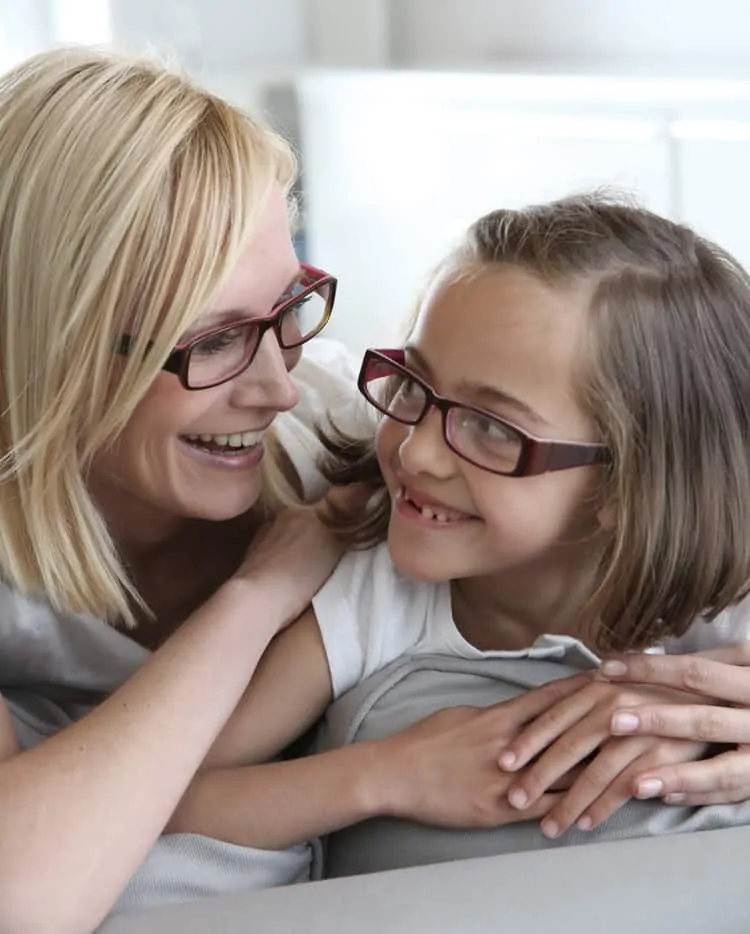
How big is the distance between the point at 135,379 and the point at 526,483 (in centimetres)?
36

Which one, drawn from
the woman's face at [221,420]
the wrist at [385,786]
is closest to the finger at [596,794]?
the wrist at [385,786]

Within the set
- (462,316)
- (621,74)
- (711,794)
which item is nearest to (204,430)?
(462,316)

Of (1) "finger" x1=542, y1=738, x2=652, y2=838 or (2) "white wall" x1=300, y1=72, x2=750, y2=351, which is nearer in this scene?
(1) "finger" x1=542, y1=738, x2=652, y2=838

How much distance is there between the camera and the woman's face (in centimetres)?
134

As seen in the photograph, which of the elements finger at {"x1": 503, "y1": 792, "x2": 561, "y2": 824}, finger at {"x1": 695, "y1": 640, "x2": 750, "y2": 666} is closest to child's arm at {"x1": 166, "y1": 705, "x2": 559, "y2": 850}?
finger at {"x1": 503, "y1": 792, "x2": 561, "y2": 824}

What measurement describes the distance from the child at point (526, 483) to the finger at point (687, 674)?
0.07ft

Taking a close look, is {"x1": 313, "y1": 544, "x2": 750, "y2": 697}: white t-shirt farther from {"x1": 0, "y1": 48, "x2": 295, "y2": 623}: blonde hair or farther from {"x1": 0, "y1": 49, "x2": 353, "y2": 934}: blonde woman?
{"x1": 0, "y1": 48, "x2": 295, "y2": 623}: blonde hair

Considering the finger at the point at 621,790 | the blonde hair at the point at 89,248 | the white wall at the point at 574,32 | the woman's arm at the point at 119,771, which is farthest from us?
the white wall at the point at 574,32

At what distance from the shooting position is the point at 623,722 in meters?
1.20

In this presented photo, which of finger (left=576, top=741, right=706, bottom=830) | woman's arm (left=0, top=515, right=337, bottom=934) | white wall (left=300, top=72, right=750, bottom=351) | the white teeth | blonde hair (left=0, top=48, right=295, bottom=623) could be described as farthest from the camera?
white wall (left=300, top=72, right=750, bottom=351)

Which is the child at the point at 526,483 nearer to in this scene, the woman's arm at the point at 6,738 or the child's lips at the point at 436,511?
the child's lips at the point at 436,511

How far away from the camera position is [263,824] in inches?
49.4

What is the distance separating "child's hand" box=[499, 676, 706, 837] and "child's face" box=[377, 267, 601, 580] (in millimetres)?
170

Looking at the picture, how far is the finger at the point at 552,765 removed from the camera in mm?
1200
